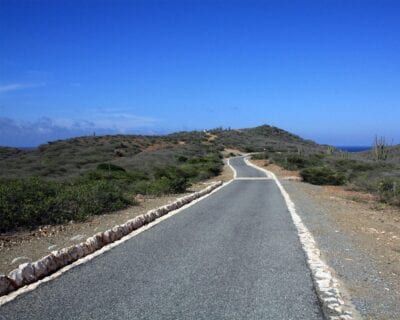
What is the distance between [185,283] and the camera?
6.93 m

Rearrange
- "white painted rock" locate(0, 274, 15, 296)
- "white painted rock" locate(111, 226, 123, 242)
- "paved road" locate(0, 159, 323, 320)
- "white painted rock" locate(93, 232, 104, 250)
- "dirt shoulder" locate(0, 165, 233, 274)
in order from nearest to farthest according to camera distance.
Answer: "paved road" locate(0, 159, 323, 320), "white painted rock" locate(0, 274, 15, 296), "dirt shoulder" locate(0, 165, 233, 274), "white painted rock" locate(93, 232, 104, 250), "white painted rock" locate(111, 226, 123, 242)

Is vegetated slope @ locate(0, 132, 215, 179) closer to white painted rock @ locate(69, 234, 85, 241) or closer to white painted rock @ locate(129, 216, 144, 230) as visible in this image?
white painted rock @ locate(129, 216, 144, 230)

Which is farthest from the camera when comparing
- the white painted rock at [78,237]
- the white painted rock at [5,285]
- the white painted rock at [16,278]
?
the white painted rock at [78,237]

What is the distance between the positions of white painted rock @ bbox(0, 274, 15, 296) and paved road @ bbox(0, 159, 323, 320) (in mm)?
337

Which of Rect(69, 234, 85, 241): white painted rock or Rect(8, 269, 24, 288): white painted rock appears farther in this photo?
Rect(69, 234, 85, 241): white painted rock

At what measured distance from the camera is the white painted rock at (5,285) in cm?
637

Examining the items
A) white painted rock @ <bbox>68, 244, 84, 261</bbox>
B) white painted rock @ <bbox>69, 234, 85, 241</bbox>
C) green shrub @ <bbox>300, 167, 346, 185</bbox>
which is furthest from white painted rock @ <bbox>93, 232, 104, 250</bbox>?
green shrub @ <bbox>300, 167, 346, 185</bbox>

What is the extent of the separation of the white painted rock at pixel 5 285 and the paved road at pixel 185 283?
1.11 ft

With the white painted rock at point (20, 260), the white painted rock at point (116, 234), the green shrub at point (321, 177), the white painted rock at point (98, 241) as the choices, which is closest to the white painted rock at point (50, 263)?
the white painted rock at point (20, 260)

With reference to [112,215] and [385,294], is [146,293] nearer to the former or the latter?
[385,294]

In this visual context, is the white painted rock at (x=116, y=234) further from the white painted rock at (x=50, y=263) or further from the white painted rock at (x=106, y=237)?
the white painted rock at (x=50, y=263)

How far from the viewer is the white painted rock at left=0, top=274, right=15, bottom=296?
20.9 ft

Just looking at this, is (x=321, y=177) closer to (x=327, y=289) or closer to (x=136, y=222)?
(x=136, y=222)

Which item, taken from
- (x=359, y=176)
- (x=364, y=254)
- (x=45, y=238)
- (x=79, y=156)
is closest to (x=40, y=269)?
(x=45, y=238)
